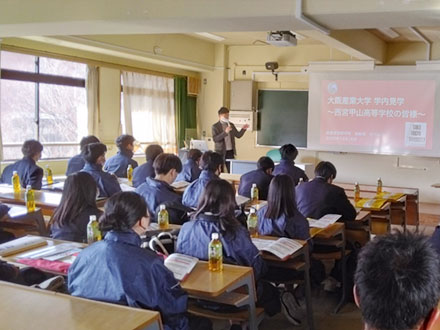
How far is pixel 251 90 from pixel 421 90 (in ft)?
9.91

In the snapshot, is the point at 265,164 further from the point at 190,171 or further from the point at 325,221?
the point at 325,221

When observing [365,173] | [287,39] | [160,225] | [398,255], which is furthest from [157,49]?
[398,255]

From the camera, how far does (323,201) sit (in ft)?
13.5

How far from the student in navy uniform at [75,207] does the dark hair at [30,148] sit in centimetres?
208

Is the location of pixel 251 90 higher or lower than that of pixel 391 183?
higher

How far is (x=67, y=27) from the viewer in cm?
471

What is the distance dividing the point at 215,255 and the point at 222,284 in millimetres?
251

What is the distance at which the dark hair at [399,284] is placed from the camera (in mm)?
1023

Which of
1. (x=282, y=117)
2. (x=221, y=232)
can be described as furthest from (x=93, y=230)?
(x=282, y=117)

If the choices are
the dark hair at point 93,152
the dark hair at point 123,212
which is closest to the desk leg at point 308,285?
the dark hair at point 123,212

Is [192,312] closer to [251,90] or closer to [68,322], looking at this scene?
[68,322]

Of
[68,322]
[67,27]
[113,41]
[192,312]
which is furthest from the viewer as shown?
[113,41]

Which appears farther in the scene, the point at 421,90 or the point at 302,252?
the point at 421,90

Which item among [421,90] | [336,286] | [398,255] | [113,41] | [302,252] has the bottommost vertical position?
[336,286]
